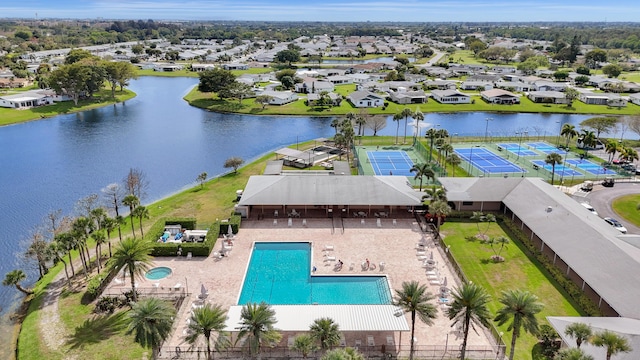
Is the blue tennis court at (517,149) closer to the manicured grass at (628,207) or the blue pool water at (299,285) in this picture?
the manicured grass at (628,207)

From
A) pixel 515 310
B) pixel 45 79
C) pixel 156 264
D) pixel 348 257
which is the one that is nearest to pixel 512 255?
pixel 348 257

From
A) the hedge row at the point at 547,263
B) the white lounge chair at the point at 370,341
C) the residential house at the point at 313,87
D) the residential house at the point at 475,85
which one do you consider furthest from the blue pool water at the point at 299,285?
the residential house at the point at 475,85

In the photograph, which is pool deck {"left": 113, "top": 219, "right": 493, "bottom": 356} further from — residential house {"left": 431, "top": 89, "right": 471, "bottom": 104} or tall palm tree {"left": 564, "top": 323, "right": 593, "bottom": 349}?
residential house {"left": 431, "top": 89, "right": 471, "bottom": 104}

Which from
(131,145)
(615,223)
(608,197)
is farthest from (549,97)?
(131,145)

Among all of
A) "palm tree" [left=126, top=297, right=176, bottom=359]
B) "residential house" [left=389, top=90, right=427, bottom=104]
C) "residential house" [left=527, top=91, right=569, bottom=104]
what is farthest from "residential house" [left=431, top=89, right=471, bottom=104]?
"palm tree" [left=126, top=297, right=176, bottom=359]

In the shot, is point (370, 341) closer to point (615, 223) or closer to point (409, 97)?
point (615, 223)

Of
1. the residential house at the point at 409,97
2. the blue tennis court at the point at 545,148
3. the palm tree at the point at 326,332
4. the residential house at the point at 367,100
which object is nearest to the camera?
the palm tree at the point at 326,332
